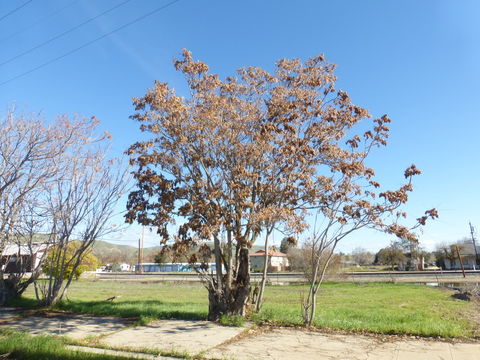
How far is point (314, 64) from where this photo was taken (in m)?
10.1

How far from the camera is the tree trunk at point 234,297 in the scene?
364 inches

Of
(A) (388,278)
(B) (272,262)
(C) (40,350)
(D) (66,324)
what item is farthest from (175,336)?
(B) (272,262)

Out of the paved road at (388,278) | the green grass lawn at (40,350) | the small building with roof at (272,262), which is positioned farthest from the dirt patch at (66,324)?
the small building with roof at (272,262)

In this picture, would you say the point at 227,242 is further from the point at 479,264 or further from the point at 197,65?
the point at 479,264

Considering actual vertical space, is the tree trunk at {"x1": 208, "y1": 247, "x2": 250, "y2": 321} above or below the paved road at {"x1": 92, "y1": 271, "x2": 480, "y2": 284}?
above

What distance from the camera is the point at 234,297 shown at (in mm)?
9328

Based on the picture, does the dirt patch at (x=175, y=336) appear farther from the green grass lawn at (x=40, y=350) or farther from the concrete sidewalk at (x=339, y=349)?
the green grass lawn at (x=40, y=350)

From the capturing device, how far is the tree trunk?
30.3 feet

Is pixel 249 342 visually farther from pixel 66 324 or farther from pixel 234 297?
pixel 66 324

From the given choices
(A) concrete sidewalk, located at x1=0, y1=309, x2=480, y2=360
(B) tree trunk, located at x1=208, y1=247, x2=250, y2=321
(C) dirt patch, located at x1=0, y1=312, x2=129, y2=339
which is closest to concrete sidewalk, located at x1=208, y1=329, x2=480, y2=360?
(A) concrete sidewalk, located at x1=0, y1=309, x2=480, y2=360

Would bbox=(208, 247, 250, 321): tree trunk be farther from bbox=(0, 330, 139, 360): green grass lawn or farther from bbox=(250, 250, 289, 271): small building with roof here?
bbox=(250, 250, 289, 271): small building with roof

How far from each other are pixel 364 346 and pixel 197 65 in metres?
8.07

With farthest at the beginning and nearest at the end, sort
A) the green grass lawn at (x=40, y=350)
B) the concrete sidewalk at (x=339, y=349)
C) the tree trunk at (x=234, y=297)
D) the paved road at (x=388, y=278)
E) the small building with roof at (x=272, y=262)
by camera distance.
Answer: the small building with roof at (x=272, y=262) → the paved road at (x=388, y=278) → the tree trunk at (x=234, y=297) → the concrete sidewalk at (x=339, y=349) → the green grass lawn at (x=40, y=350)

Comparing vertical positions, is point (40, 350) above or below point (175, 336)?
above
